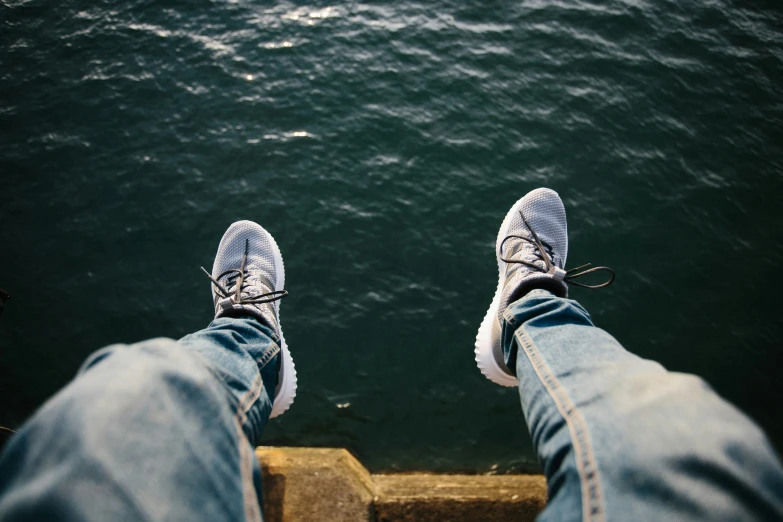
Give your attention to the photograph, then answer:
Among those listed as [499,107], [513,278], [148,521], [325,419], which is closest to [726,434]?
[148,521]

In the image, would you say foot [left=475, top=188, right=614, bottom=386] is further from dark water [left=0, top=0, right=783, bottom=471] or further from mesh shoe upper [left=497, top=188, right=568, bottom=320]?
dark water [left=0, top=0, right=783, bottom=471]

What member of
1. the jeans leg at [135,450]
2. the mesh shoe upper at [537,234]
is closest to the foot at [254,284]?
the jeans leg at [135,450]

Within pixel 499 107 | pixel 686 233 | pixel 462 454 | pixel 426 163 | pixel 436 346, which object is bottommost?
pixel 462 454

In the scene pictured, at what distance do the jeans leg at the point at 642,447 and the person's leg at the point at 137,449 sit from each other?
3.10 feet

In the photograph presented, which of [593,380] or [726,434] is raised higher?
[726,434]

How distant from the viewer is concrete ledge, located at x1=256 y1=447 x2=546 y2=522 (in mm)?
3027

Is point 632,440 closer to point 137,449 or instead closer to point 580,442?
point 580,442

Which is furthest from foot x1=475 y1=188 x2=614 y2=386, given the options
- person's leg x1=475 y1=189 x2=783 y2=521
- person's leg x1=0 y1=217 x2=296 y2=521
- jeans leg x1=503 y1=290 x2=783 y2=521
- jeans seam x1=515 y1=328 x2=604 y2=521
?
person's leg x1=0 y1=217 x2=296 y2=521

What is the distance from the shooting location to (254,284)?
3529 millimetres

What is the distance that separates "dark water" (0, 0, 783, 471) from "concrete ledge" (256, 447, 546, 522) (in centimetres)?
57

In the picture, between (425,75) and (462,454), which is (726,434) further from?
(425,75)

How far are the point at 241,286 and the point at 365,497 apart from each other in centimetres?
168

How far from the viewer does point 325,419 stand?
13.4 ft

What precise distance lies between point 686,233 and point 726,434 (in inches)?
182
